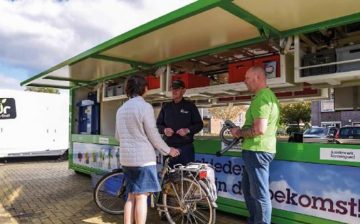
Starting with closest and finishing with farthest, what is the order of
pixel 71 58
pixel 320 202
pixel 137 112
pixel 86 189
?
pixel 137 112 → pixel 320 202 → pixel 71 58 → pixel 86 189

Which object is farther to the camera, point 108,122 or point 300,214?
point 108,122

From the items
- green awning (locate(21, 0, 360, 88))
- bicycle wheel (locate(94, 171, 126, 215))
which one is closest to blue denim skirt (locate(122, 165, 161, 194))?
bicycle wheel (locate(94, 171, 126, 215))

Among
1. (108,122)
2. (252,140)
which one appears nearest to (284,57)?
(252,140)

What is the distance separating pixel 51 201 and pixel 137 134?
345 cm

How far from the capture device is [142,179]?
3.74 meters

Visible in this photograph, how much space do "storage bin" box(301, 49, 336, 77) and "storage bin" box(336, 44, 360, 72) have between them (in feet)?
0.24

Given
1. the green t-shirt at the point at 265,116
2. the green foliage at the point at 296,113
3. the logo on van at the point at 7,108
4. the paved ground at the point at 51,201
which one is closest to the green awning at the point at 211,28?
the green t-shirt at the point at 265,116

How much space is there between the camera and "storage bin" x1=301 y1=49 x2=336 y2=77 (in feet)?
13.8

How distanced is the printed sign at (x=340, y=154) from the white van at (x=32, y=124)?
38.0 ft

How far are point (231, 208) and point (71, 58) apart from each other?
383cm

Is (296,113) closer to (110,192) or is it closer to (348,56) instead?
(110,192)

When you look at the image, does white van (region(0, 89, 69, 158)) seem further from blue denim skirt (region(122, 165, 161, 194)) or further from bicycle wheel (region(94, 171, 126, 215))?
blue denim skirt (region(122, 165, 161, 194))

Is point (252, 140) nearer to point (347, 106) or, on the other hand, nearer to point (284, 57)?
point (284, 57)

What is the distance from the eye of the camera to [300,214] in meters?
4.27
